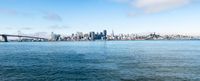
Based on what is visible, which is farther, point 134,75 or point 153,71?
point 153,71

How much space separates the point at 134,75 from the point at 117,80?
20.5 feet

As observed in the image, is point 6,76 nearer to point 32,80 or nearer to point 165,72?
point 32,80

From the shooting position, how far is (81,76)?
183ft

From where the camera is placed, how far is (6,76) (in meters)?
56.0

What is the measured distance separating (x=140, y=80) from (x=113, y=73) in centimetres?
915

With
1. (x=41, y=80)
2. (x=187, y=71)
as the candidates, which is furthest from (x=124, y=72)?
(x=41, y=80)

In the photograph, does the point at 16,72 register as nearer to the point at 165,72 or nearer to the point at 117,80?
the point at 117,80

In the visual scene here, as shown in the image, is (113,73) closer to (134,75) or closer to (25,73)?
(134,75)

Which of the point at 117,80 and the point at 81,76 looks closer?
the point at 117,80

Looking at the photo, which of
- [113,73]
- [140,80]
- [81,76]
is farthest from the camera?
[113,73]

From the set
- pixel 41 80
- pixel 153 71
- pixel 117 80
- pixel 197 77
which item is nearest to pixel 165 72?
pixel 153 71

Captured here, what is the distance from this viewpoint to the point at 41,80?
51719mm

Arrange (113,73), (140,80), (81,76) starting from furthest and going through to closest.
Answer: (113,73), (81,76), (140,80)

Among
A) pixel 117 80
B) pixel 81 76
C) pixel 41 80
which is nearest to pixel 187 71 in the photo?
pixel 117 80
